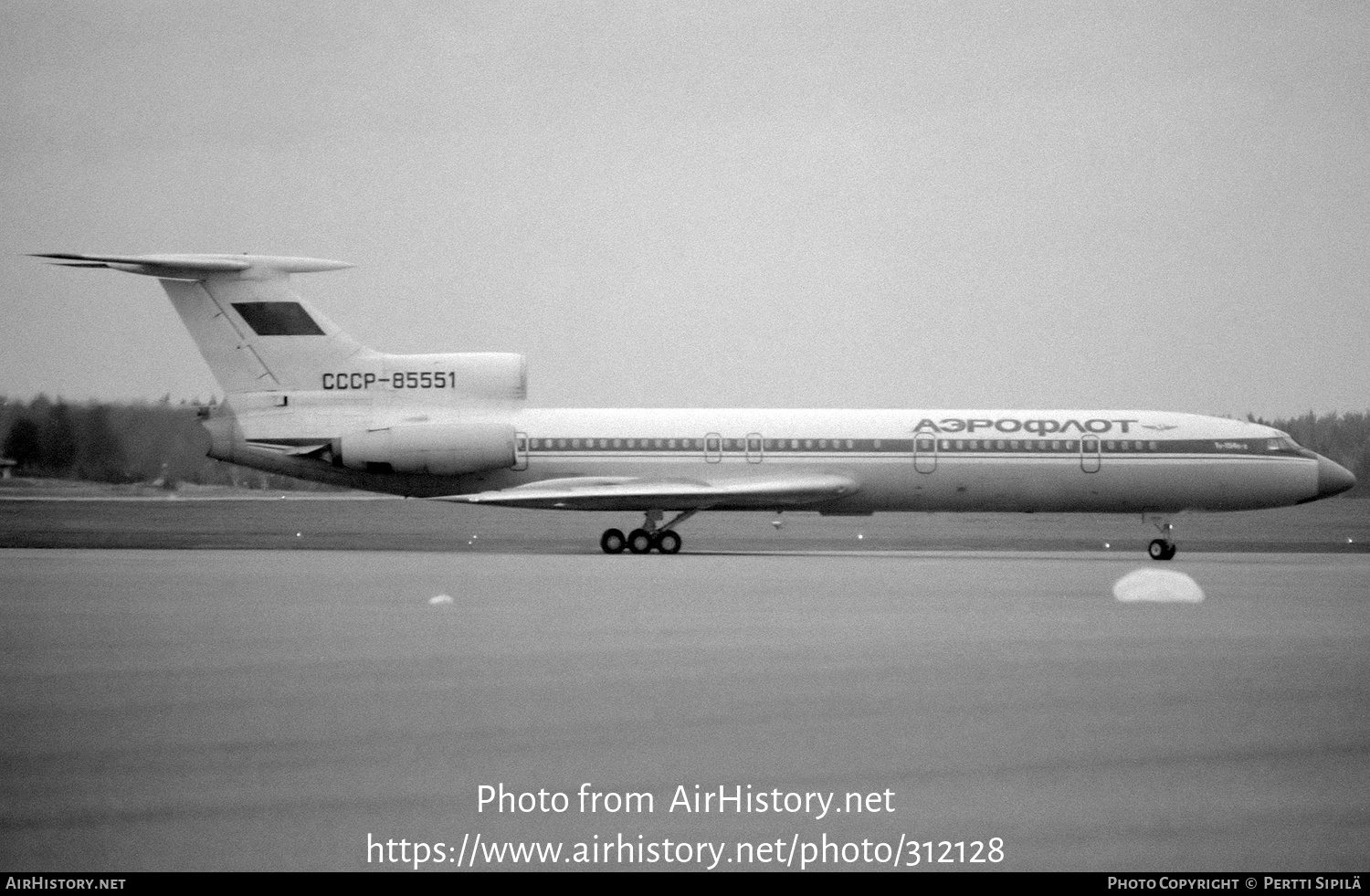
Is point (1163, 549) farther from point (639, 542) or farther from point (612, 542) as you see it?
point (612, 542)

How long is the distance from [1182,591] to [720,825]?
13645mm

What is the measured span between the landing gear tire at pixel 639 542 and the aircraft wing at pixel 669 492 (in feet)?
1.81

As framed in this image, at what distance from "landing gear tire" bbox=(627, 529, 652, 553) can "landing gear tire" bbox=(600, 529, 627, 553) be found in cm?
21

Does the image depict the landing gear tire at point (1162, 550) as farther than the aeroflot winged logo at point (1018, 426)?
No

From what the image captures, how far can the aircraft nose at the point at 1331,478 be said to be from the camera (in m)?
31.8

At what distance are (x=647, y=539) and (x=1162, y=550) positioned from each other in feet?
33.1

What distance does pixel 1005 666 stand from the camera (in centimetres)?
1060

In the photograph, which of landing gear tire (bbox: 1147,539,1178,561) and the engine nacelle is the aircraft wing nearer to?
the engine nacelle

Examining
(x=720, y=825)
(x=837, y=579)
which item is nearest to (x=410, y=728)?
(x=720, y=825)

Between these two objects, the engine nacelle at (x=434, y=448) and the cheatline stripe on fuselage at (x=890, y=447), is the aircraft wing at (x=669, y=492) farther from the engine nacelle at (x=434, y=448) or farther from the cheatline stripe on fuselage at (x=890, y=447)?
the engine nacelle at (x=434, y=448)

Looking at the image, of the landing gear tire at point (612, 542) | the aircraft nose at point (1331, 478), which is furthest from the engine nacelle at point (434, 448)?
the aircraft nose at point (1331, 478)

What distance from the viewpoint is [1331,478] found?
31.8 meters

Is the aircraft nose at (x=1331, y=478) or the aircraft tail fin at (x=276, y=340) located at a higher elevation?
the aircraft tail fin at (x=276, y=340)
